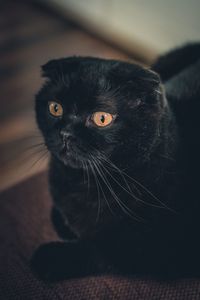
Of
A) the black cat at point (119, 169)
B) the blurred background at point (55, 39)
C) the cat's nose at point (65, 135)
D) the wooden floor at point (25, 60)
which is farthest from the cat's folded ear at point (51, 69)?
the blurred background at point (55, 39)

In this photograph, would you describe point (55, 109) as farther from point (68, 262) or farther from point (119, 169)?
point (68, 262)

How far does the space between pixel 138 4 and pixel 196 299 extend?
5.61 feet

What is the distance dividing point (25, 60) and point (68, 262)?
152cm

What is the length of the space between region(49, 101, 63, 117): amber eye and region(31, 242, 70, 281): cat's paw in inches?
14.8

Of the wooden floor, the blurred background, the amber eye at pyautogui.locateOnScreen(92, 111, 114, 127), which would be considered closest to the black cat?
the amber eye at pyautogui.locateOnScreen(92, 111, 114, 127)

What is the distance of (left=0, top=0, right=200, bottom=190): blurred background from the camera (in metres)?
1.64

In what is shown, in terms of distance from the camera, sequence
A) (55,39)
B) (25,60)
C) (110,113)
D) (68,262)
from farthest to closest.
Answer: (55,39) < (25,60) < (68,262) < (110,113)

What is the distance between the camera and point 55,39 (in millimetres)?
2434

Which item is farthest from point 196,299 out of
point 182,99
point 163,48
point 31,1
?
point 31,1

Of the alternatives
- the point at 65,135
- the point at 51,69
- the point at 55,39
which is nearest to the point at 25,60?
the point at 55,39

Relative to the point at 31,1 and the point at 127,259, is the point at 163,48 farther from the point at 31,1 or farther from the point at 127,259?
the point at 127,259

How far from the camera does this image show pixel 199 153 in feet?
3.29

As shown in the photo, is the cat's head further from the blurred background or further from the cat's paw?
the blurred background

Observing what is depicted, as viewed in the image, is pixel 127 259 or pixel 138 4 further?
pixel 138 4
